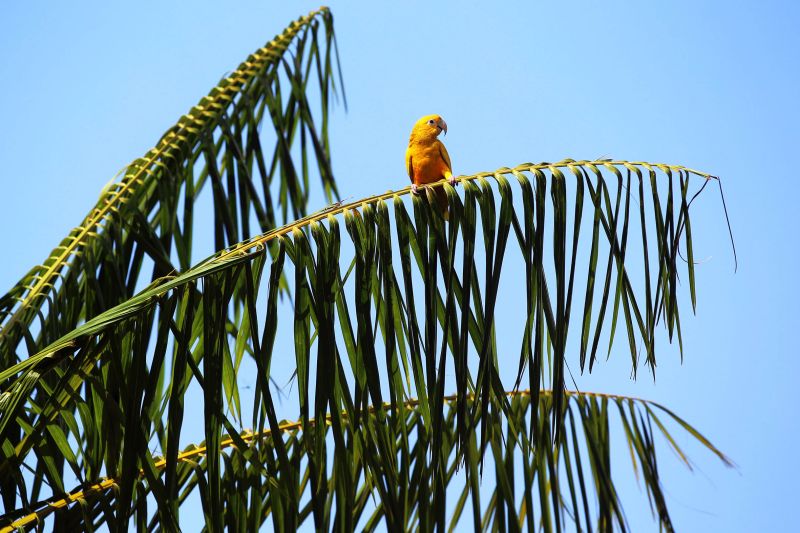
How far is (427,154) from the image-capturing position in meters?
2.94

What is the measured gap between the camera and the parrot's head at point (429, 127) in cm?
306

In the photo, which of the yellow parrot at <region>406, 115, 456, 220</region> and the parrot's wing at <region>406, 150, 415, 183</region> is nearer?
the yellow parrot at <region>406, 115, 456, 220</region>

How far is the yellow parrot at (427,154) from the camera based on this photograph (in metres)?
2.88

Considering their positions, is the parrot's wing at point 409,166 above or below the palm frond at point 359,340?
above

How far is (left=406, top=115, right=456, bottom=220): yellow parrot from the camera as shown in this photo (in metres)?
2.88

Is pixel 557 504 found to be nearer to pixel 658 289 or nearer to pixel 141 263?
pixel 658 289

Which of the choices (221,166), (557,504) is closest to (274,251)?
(557,504)

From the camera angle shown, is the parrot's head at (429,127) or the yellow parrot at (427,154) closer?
the yellow parrot at (427,154)

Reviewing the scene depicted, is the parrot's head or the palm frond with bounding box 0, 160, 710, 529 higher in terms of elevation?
the parrot's head

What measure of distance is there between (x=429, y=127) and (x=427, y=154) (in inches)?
7.1

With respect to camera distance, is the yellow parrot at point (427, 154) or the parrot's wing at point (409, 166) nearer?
the yellow parrot at point (427, 154)

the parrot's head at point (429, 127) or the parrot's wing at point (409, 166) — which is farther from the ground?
the parrot's head at point (429, 127)

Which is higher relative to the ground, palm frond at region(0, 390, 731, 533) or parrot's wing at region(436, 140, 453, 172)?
parrot's wing at region(436, 140, 453, 172)

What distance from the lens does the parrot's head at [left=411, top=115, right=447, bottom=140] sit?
3059 millimetres
